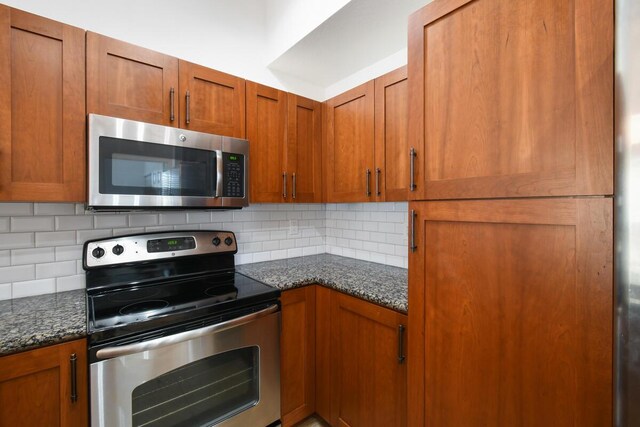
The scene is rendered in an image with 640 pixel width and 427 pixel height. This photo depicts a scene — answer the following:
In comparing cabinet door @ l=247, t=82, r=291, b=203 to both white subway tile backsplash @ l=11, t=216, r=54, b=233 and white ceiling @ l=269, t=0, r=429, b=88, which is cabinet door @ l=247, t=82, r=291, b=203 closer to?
white ceiling @ l=269, t=0, r=429, b=88

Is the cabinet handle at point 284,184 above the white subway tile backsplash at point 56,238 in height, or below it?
above

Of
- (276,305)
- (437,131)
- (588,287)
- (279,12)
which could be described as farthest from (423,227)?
(279,12)

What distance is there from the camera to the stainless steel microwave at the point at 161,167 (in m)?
1.29

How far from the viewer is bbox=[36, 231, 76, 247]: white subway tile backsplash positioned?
146 centimetres

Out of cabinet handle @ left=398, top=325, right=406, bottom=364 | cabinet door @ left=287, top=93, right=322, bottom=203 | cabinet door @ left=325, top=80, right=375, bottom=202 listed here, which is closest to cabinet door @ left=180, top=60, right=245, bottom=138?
cabinet door @ left=287, top=93, right=322, bottom=203

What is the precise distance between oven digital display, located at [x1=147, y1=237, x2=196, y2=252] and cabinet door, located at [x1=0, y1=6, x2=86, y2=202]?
1.55 feet

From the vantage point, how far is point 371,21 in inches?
64.8

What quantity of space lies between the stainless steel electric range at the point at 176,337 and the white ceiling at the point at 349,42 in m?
1.41

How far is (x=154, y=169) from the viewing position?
1431 millimetres

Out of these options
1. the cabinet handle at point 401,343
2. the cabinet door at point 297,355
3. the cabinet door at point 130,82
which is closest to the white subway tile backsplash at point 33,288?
the cabinet door at point 130,82

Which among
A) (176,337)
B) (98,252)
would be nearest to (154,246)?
(98,252)

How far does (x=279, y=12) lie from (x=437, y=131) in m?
1.67

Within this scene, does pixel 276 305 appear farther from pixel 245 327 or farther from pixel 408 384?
pixel 408 384

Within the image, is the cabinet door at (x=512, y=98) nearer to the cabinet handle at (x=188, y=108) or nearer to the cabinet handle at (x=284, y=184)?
the cabinet handle at (x=284, y=184)
